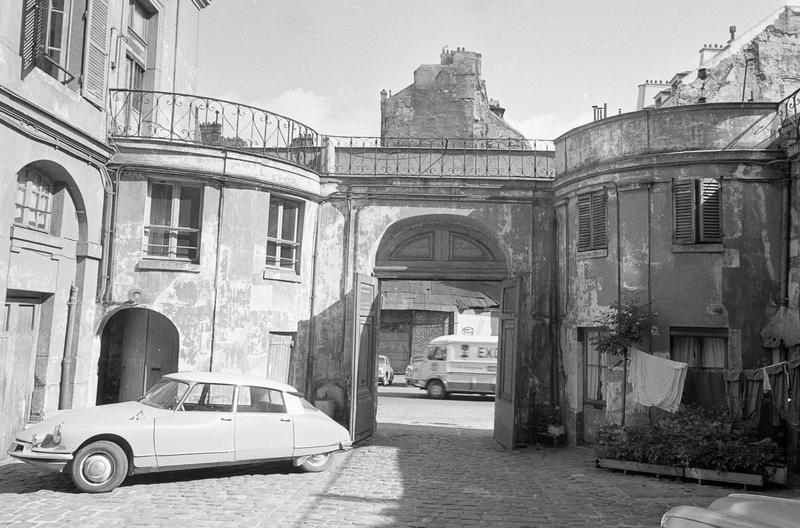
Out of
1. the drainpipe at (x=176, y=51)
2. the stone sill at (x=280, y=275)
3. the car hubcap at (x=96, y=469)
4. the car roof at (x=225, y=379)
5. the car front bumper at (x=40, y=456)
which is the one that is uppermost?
the drainpipe at (x=176, y=51)

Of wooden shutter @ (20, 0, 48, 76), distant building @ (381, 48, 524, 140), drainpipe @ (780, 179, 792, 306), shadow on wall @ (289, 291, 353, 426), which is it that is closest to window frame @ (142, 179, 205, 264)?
shadow on wall @ (289, 291, 353, 426)

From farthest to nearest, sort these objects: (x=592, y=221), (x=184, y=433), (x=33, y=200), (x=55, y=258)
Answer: (x=592, y=221) → (x=55, y=258) → (x=33, y=200) → (x=184, y=433)

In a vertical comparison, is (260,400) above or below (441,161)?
below

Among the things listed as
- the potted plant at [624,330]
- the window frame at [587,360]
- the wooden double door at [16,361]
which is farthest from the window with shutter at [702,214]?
the wooden double door at [16,361]

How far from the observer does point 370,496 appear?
910cm

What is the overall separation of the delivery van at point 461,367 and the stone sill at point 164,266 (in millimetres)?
13634

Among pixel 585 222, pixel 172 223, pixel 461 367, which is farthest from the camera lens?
pixel 461 367

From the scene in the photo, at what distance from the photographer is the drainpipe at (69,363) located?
11.2m

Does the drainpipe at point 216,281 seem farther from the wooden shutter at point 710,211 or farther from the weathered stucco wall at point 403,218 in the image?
the wooden shutter at point 710,211

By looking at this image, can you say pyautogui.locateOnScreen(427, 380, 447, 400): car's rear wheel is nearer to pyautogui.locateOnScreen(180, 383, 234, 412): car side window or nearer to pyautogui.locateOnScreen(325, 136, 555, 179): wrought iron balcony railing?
pyautogui.locateOnScreen(325, 136, 555, 179): wrought iron balcony railing

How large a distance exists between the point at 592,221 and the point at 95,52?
9.63 meters

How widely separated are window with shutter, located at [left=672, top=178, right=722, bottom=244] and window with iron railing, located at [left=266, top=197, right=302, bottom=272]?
7504 mm

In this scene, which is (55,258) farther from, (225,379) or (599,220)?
(599,220)

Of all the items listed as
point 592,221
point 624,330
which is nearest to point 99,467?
point 624,330
